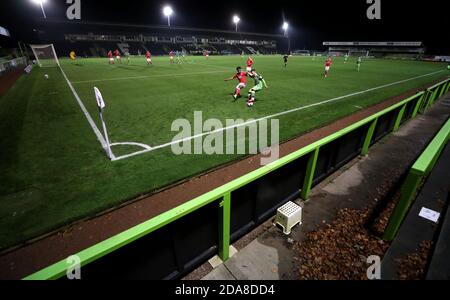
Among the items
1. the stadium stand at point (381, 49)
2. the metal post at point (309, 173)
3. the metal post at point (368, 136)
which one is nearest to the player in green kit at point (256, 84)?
the metal post at point (368, 136)

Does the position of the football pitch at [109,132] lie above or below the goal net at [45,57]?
below

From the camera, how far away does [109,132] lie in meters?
8.13

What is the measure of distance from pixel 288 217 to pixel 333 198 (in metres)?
1.68

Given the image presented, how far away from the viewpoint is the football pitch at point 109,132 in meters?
4.62

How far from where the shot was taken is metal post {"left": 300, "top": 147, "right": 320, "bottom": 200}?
436 centimetres

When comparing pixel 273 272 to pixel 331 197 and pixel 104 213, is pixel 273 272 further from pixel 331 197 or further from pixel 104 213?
pixel 104 213

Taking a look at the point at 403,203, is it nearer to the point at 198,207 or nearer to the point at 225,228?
the point at 225,228

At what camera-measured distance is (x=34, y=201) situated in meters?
4.66

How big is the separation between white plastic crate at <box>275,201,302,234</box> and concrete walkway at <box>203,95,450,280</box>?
0.14 meters

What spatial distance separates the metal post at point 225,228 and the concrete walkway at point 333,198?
16 centimetres

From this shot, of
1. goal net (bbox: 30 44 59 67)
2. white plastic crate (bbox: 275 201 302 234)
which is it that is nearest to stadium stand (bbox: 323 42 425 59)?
white plastic crate (bbox: 275 201 302 234)

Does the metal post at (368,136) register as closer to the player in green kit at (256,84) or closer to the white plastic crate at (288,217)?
the white plastic crate at (288,217)

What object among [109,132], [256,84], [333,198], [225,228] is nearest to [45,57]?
[109,132]

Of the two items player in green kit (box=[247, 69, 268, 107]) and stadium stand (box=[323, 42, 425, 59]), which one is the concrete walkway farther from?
stadium stand (box=[323, 42, 425, 59])
